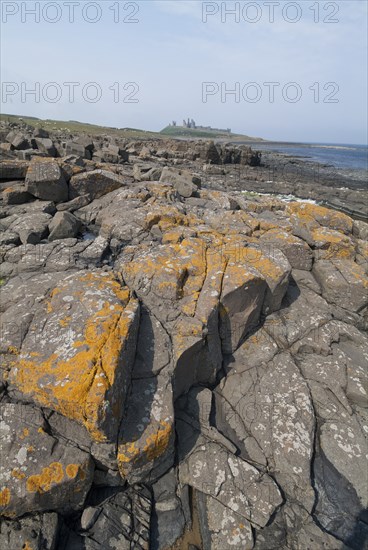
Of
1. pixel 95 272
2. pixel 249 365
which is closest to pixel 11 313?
pixel 95 272

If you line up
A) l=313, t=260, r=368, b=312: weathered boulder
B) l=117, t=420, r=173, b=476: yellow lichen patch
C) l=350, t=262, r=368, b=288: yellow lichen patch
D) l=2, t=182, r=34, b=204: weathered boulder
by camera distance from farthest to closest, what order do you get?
l=2, t=182, r=34, b=204: weathered boulder → l=350, t=262, r=368, b=288: yellow lichen patch → l=313, t=260, r=368, b=312: weathered boulder → l=117, t=420, r=173, b=476: yellow lichen patch

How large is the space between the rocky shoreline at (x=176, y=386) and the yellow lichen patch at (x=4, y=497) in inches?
1.1

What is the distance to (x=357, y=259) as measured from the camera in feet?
39.8

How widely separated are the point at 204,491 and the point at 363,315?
309 inches

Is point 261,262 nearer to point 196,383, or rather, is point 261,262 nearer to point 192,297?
point 192,297

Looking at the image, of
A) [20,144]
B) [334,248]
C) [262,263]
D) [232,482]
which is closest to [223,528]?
[232,482]

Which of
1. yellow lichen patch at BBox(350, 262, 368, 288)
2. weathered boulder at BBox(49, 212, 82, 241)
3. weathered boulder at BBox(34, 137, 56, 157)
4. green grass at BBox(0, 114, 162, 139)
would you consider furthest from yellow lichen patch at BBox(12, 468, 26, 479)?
green grass at BBox(0, 114, 162, 139)

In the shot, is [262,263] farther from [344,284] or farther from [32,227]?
[32,227]

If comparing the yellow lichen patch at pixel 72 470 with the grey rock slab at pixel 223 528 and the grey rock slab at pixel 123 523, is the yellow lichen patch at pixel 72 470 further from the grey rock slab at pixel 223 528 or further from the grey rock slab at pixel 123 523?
the grey rock slab at pixel 223 528

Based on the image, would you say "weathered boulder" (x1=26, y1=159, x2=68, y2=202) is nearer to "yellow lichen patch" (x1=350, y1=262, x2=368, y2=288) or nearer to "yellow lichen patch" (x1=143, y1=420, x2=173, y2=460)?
"yellow lichen patch" (x1=143, y1=420, x2=173, y2=460)

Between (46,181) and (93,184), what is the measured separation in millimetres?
1960

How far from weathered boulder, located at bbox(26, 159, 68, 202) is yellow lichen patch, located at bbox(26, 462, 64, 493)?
1041 cm

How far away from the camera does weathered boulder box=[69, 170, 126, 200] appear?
1306 centimetres

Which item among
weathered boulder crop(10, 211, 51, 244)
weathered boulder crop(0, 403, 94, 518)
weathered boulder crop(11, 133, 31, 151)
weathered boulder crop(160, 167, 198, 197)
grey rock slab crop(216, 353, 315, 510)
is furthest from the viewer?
weathered boulder crop(11, 133, 31, 151)
